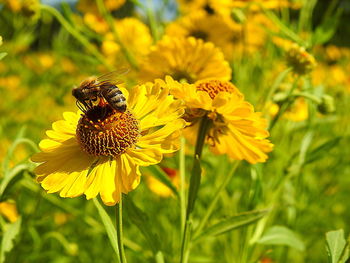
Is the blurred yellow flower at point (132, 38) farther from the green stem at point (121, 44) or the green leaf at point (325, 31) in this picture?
the green leaf at point (325, 31)

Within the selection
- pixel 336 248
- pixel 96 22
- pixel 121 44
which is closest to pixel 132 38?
pixel 96 22

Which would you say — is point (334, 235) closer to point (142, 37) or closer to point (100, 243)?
point (100, 243)

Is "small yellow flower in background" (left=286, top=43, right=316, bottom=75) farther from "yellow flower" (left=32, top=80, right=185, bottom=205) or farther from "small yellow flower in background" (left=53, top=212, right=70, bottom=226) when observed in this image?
"small yellow flower in background" (left=53, top=212, right=70, bottom=226)

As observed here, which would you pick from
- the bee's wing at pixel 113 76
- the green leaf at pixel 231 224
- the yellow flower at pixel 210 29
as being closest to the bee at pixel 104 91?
the bee's wing at pixel 113 76

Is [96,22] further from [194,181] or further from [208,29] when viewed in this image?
[194,181]

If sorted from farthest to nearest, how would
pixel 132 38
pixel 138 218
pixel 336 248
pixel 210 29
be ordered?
1. pixel 132 38
2. pixel 210 29
3. pixel 138 218
4. pixel 336 248

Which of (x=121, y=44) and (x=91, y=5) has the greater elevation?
(x=91, y=5)
